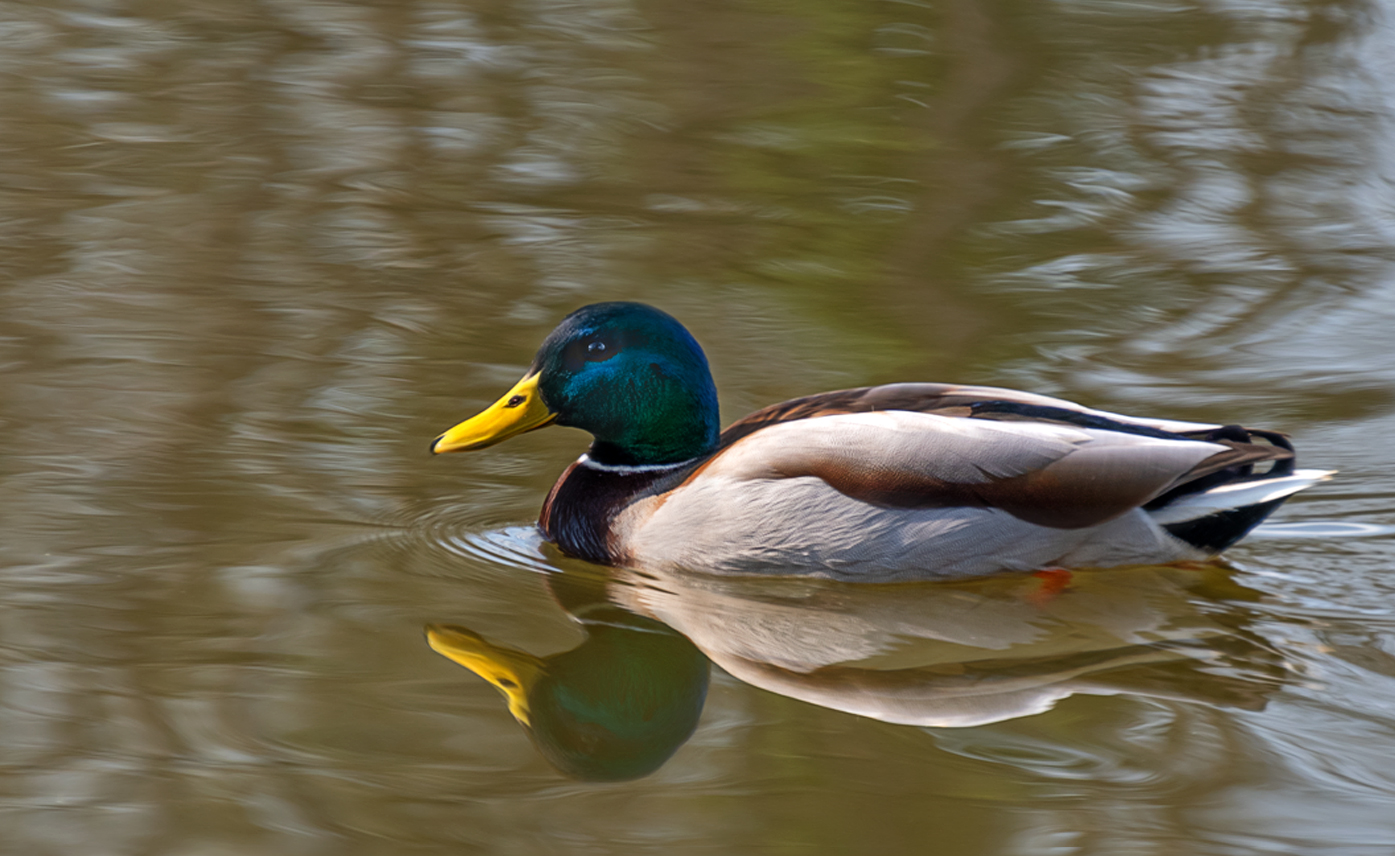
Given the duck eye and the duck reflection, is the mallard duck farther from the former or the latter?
the duck reflection

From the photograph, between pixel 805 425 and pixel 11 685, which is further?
pixel 805 425

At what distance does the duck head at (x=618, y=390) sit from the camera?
5.62 meters

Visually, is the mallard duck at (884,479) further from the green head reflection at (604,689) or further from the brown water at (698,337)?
the green head reflection at (604,689)

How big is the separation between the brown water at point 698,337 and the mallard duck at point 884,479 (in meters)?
0.16

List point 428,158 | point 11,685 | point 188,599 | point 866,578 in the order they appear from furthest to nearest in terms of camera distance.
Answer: point 428,158 < point 866,578 < point 188,599 < point 11,685

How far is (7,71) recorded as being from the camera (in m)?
10.9

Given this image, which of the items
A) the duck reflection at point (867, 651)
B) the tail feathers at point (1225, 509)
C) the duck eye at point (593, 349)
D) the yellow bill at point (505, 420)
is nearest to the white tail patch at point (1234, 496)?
the tail feathers at point (1225, 509)

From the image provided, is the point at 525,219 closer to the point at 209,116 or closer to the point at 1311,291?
the point at 209,116

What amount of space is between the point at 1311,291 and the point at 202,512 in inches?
213

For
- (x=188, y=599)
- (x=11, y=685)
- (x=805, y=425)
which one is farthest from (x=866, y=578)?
(x=11, y=685)

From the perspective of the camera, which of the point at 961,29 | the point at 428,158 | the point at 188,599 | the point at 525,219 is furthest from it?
the point at 961,29

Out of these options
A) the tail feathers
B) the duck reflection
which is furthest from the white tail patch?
the duck reflection

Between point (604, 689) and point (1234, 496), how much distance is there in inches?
82.6

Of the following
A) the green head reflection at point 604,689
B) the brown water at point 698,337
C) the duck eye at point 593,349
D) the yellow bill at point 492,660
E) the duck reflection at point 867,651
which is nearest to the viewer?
the brown water at point 698,337
